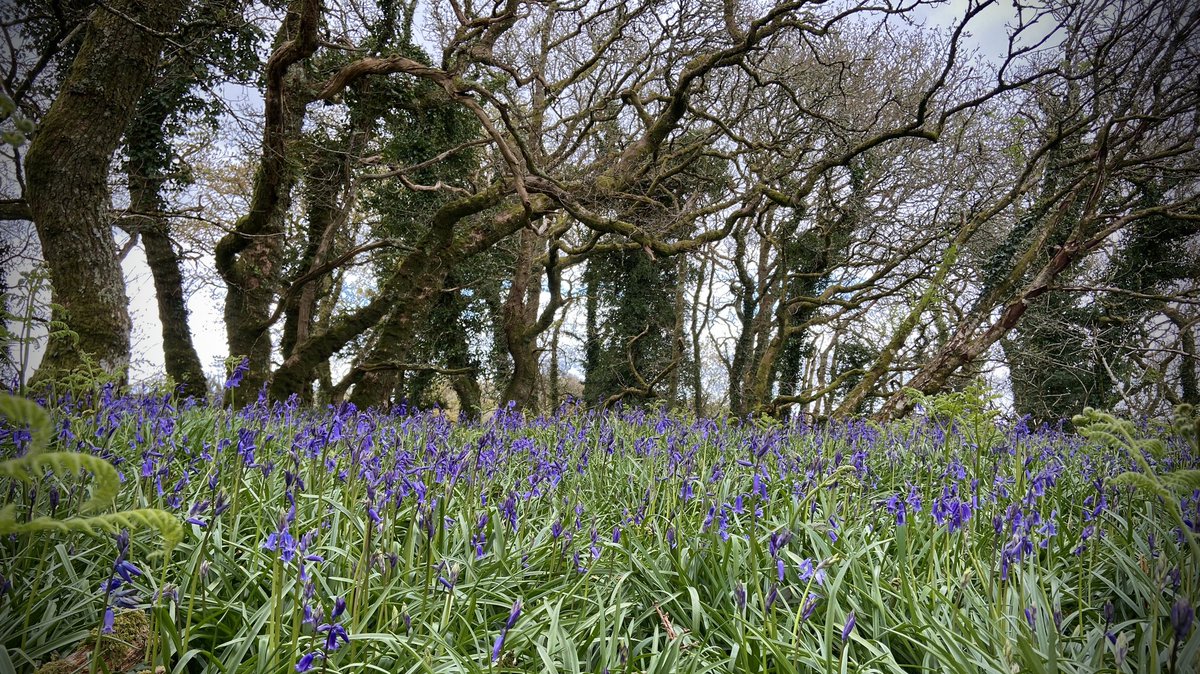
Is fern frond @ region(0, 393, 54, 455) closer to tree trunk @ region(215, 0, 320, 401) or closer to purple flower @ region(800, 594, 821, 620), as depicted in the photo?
purple flower @ region(800, 594, 821, 620)

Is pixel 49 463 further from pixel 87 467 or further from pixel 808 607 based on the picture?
pixel 808 607

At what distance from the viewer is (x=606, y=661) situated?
179 cm

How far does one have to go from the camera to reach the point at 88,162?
5.57 metres

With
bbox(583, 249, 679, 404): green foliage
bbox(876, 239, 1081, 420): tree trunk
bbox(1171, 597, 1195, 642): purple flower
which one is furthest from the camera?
bbox(583, 249, 679, 404): green foliage

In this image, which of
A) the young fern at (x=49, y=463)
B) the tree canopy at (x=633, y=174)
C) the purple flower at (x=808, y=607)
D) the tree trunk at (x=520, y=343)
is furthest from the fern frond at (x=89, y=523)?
the tree trunk at (x=520, y=343)

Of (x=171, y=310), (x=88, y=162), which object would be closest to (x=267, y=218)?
(x=171, y=310)

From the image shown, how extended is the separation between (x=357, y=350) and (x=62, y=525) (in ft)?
52.3

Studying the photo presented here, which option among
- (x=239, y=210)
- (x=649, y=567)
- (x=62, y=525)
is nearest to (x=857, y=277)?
(x=649, y=567)

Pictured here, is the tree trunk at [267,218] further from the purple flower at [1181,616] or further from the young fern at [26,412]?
the purple flower at [1181,616]

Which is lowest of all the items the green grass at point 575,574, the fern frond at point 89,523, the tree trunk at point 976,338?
the green grass at point 575,574

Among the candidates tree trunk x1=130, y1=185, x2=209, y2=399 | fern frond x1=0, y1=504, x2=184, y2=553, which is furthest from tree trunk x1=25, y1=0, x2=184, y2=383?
fern frond x1=0, y1=504, x2=184, y2=553

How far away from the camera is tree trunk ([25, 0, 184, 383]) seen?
5.41 meters

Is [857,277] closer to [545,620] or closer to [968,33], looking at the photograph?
[968,33]

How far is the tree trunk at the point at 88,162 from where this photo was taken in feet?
17.7
